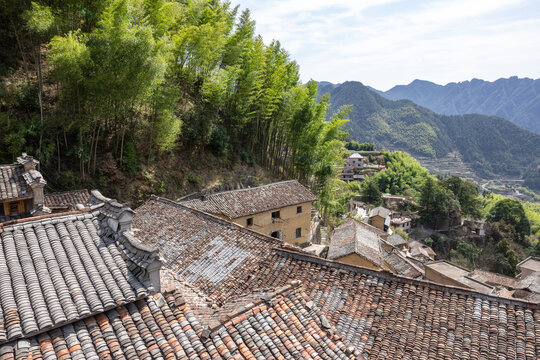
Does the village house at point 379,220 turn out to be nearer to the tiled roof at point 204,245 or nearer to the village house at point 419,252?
the village house at point 419,252

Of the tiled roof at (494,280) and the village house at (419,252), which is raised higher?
the tiled roof at (494,280)

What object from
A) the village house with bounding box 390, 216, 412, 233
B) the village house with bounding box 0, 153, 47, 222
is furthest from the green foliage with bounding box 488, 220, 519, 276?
the village house with bounding box 0, 153, 47, 222

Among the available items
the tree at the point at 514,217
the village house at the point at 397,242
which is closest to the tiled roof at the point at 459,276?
the village house at the point at 397,242

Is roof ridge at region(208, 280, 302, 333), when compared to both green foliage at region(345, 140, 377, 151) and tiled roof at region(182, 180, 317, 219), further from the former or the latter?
green foliage at region(345, 140, 377, 151)

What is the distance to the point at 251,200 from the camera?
18.3 m

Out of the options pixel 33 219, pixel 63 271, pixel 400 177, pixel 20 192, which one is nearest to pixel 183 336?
pixel 63 271

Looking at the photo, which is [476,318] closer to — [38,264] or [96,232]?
[96,232]

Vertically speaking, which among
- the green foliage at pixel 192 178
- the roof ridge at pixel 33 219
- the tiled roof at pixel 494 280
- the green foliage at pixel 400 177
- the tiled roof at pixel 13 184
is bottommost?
the tiled roof at pixel 494 280

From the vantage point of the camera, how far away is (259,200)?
1848 centimetres

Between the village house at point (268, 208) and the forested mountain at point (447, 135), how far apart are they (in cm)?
12330

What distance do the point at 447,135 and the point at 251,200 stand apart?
155153mm

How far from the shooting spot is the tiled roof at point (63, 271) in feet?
12.9

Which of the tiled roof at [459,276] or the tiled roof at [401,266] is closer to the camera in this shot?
the tiled roof at [459,276]

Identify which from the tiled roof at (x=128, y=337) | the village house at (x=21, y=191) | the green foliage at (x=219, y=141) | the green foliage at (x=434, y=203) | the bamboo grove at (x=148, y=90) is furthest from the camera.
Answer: the green foliage at (x=434, y=203)
